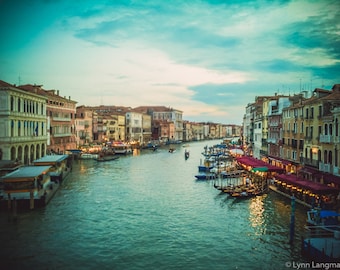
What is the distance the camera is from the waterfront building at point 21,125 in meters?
28.4

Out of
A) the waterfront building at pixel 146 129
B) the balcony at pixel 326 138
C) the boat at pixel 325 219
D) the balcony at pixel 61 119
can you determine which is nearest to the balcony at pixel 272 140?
the balcony at pixel 326 138

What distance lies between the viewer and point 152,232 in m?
16.2

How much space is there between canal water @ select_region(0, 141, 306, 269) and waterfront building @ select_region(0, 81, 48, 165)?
752 centimetres

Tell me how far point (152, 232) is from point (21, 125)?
815 inches

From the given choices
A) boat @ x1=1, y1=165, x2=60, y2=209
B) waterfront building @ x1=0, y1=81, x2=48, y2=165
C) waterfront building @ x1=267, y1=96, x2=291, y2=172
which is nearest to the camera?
boat @ x1=1, y1=165, x2=60, y2=209

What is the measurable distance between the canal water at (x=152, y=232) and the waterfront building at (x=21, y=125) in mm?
7517

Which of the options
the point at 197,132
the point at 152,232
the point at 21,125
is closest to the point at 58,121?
the point at 21,125

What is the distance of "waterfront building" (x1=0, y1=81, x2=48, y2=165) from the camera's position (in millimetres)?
28422

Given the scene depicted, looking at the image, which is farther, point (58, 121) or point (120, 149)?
point (120, 149)

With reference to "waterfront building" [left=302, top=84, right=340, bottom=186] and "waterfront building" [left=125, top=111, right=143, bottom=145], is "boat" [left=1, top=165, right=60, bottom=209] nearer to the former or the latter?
"waterfront building" [left=302, top=84, right=340, bottom=186]

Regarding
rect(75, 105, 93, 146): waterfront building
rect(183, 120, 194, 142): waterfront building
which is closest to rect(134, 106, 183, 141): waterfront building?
rect(183, 120, 194, 142): waterfront building

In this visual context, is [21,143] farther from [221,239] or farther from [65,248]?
[221,239]

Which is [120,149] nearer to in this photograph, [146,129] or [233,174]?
[146,129]

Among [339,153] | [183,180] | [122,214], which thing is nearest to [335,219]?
[339,153]
